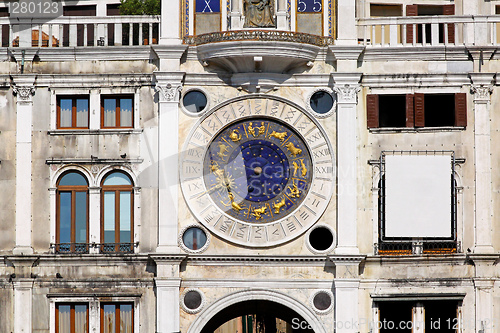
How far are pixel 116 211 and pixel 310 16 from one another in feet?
29.5

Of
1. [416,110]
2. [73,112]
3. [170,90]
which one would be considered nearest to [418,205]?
[416,110]

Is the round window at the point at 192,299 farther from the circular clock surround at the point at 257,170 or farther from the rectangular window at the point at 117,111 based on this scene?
the rectangular window at the point at 117,111

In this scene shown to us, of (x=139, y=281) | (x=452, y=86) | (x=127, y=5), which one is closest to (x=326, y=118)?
(x=452, y=86)

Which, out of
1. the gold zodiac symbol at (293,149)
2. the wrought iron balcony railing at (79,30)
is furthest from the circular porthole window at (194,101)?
the gold zodiac symbol at (293,149)

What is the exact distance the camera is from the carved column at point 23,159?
43250 mm

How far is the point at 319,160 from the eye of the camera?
43312 millimetres

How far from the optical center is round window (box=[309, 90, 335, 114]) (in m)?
43.5

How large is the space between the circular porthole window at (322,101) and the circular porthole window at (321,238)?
12.4 ft

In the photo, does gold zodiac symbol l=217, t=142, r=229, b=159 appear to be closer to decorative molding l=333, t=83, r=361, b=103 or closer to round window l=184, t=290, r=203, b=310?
decorative molding l=333, t=83, r=361, b=103

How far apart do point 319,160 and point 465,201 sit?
16.1 ft

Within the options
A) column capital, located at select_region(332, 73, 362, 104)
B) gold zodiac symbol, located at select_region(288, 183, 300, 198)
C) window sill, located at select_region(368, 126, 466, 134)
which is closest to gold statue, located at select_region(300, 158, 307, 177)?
gold zodiac symbol, located at select_region(288, 183, 300, 198)

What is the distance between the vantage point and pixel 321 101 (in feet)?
143

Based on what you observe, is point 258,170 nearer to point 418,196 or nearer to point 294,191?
point 294,191

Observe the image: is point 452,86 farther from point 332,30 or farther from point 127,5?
point 127,5
